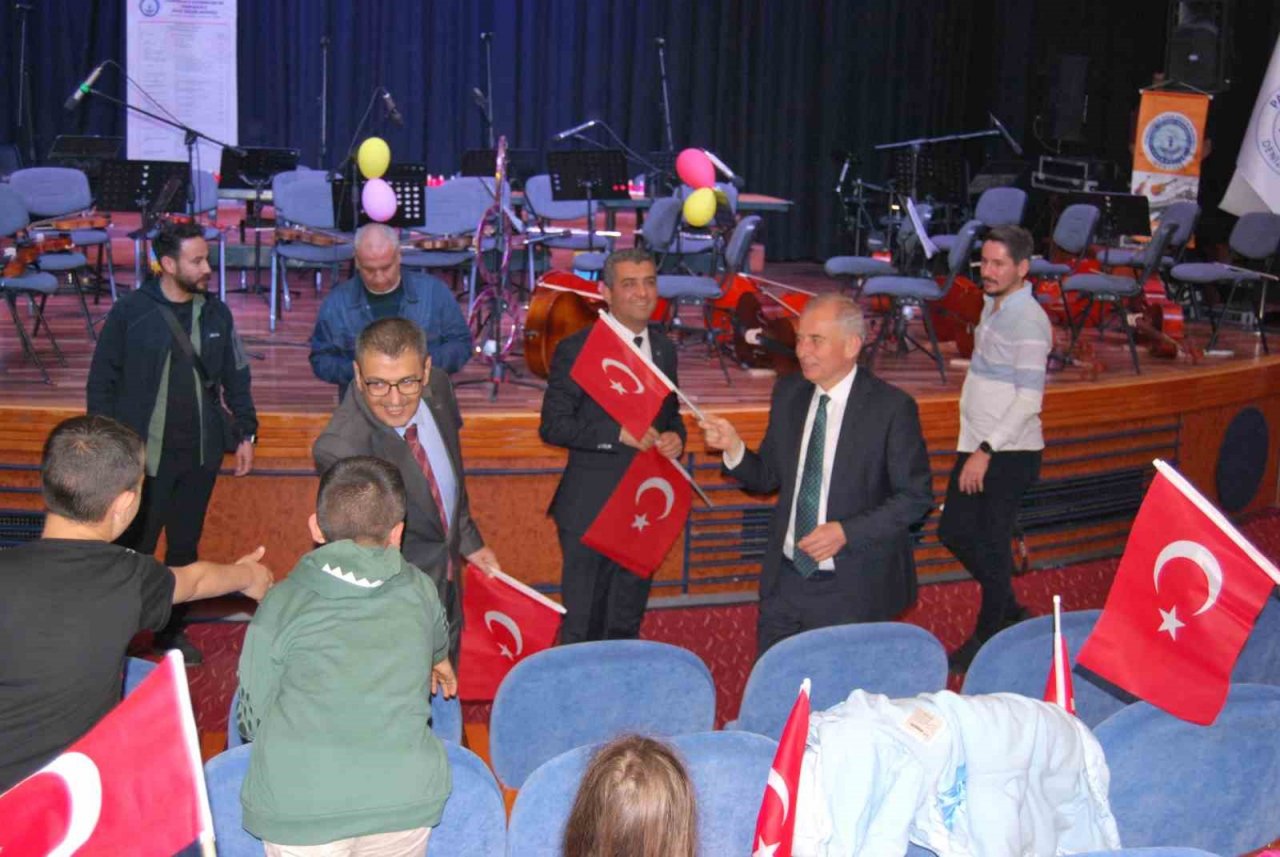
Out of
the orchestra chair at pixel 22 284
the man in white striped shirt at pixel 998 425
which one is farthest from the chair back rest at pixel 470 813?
the orchestra chair at pixel 22 284

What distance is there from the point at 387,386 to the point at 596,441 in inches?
48.0

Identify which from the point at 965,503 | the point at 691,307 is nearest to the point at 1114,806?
the point at 965,503

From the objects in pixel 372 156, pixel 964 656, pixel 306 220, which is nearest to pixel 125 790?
pixel 964 656

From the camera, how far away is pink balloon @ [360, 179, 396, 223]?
7.44 m

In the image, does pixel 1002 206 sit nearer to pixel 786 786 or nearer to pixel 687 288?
pixel 687 288

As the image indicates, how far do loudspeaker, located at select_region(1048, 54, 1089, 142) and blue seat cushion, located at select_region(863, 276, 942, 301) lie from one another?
6.49 meters

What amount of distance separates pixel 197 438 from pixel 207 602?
56.9 inches

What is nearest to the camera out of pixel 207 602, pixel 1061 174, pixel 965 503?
pixel 965 503

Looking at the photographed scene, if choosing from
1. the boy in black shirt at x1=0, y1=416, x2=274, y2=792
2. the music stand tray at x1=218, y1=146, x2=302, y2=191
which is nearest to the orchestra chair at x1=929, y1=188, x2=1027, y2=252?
the music stand tray at x1=218, y1=146, x2=302, y2=191

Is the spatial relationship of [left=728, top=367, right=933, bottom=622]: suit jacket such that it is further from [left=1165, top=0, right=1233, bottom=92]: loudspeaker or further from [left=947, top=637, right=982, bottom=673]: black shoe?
[left=1165, top=0, right=1233, bottom=92]: loudspeaker

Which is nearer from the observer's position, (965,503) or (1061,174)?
(965,503)

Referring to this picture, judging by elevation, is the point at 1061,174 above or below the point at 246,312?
above

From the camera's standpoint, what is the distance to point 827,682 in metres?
3.54

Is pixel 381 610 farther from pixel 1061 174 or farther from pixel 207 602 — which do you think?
pixel 1061 174
